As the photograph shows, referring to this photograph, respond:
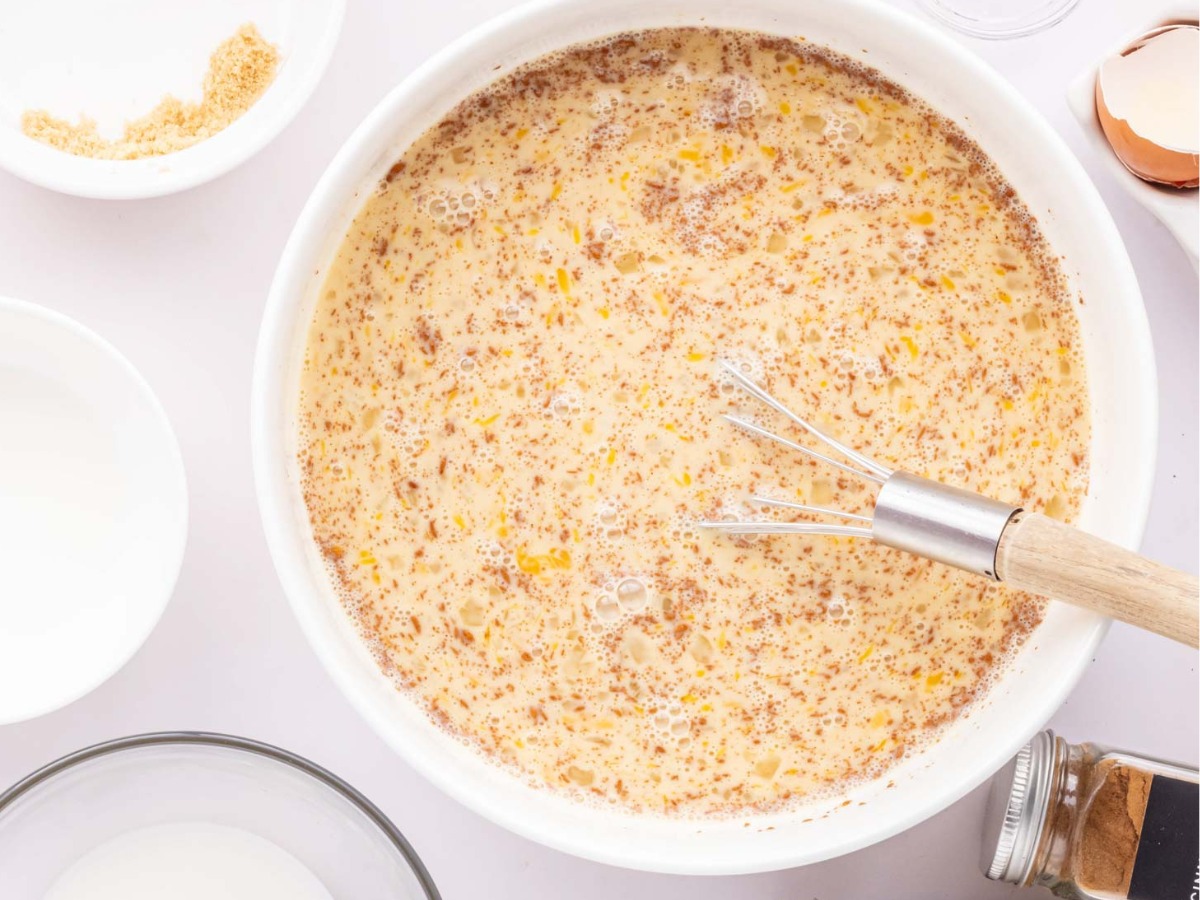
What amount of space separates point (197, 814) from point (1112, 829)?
32.2 inches

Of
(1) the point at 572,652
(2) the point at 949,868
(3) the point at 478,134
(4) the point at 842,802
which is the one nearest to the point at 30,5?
(3) the point at 478,134

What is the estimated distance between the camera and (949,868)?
3.58 ft

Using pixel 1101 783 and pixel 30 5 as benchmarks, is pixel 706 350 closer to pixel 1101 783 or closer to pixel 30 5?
pixel 1101 783

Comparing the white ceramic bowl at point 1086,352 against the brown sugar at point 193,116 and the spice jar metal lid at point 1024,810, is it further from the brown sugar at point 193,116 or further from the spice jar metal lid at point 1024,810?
the brown sugar at point 193,116

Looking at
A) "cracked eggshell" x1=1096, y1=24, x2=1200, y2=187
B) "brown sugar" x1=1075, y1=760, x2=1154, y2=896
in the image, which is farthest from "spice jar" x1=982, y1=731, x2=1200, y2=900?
"cracked eggshell" x1=1096, y1=24, x2=1200, y2=187

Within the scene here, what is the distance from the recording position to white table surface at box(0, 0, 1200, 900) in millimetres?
1069

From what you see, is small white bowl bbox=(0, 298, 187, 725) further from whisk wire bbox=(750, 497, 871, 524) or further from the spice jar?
the spice jar

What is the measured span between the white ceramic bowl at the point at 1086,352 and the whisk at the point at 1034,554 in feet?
0.35

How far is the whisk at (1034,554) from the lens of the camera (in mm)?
776

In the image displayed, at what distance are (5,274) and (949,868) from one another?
1066mm

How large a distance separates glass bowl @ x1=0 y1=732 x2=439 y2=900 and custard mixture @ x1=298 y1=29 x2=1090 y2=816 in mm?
194

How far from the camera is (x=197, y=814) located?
1.07 meters

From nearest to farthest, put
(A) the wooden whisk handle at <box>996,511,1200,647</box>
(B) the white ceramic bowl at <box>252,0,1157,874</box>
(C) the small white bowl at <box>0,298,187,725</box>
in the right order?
(A) the wooden whisk handle at <box>996,511,1200,647</box> < (B) the white ceramic bowl at <box>252,0,1157,874</box> < (C) the small white bowl at <box>0,298,187,725</box>

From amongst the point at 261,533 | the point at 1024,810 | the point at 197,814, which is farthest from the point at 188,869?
the point at 1024,810
